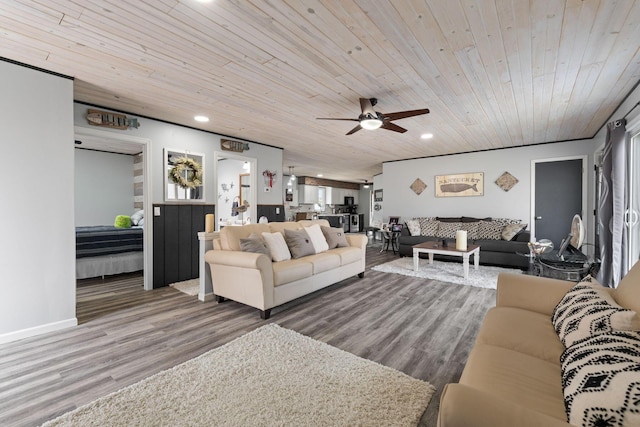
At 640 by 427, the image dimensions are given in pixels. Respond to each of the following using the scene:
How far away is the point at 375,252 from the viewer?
7.07 meters

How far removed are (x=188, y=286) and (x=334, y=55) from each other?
367cm

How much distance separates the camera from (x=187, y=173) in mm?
4477

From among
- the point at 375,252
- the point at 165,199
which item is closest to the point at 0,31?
the point at 165,199

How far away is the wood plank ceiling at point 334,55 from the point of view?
6.00 ft

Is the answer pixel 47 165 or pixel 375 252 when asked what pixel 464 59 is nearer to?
pixel 47 165

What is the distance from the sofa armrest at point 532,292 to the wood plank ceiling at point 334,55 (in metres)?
1.80

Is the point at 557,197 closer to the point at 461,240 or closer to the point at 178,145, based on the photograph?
the point at 461,240

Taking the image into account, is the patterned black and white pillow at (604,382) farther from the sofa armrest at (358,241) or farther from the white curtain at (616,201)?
the sofa armrest at (358,241)

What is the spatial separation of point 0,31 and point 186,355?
2781mm

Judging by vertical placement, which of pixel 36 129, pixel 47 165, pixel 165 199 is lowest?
pixel 165 199

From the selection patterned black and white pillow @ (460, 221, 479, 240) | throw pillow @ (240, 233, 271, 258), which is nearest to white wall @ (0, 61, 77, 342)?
throw pillow @ (240, 233, 271, 258)

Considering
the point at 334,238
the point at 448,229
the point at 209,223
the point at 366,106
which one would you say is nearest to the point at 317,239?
the point at 334,238

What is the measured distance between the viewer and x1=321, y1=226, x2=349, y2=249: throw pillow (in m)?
4.38

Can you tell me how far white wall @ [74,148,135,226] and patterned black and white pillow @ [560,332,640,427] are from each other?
803 centimetres
